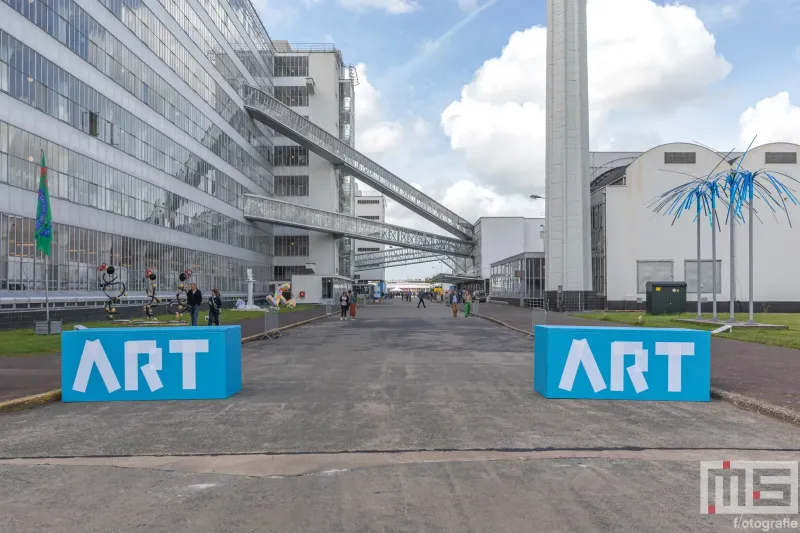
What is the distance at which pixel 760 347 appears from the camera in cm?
1669

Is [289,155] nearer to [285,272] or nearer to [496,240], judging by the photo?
[285,272]

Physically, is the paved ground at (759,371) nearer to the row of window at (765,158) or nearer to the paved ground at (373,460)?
the paved ground at (373,460)

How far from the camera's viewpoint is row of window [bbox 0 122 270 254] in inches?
1059

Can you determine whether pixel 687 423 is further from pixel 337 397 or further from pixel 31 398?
pixel 31 398

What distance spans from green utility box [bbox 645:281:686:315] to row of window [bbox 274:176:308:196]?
162 ft

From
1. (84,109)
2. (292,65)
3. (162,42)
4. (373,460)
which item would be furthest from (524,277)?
(373,460)

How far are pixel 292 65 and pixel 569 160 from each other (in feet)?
153

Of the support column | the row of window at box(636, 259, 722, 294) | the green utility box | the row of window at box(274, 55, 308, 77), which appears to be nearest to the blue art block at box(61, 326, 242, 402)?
the green utility box

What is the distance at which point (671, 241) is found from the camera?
44.6 metres

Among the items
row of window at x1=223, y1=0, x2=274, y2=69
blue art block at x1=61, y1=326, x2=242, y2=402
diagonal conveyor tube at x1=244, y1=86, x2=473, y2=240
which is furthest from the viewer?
diagonal conveyor tube at x1=244, y1=86, x2=473, y2=240

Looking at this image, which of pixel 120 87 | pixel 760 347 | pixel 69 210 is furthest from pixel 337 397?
pixel 120 87

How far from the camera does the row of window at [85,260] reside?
26391mm

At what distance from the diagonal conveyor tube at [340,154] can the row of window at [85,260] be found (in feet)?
62.9

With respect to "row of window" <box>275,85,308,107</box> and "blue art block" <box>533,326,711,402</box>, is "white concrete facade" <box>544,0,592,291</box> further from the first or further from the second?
"row of window" <box>275,85,308,107</box>
